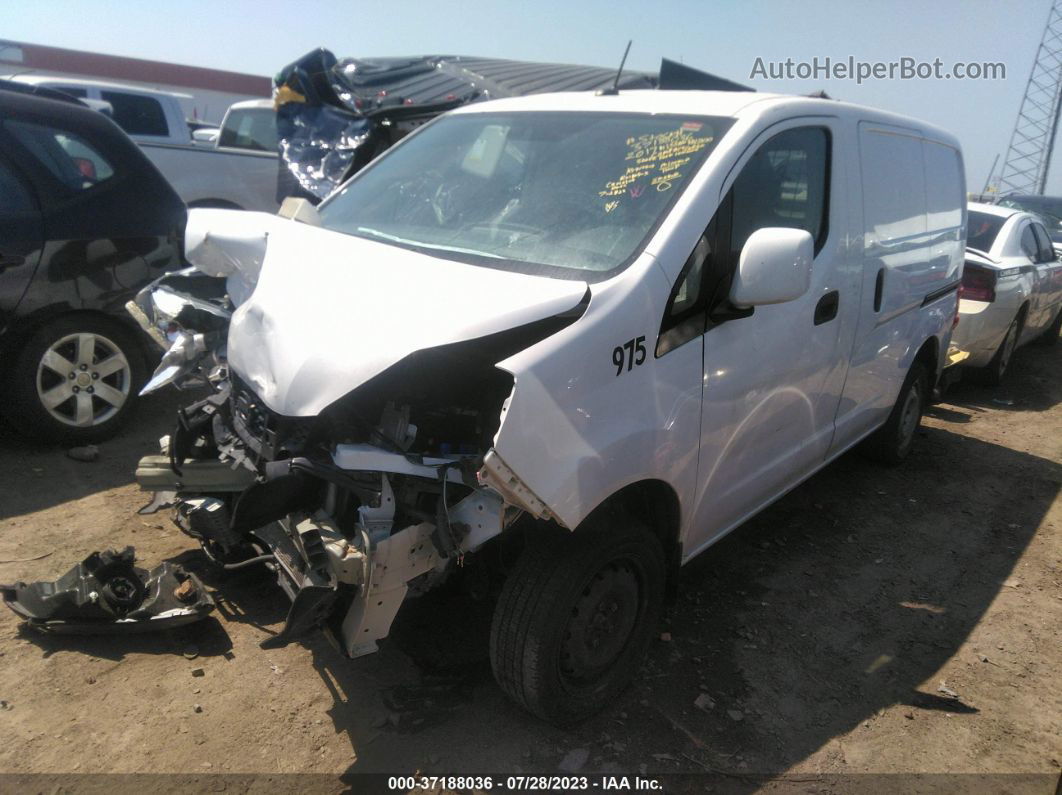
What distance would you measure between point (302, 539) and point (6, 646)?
1.44 metres

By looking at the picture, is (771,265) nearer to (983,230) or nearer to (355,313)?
(355,313)

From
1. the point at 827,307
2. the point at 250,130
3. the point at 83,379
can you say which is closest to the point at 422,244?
the point at 827,307

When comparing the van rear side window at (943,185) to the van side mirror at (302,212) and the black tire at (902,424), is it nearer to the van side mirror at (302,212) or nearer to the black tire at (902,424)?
the black tire at (902,424)

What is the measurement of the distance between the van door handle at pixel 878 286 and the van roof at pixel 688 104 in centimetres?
74

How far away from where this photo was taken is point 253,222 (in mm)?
3352

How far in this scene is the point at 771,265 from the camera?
8.66 feet

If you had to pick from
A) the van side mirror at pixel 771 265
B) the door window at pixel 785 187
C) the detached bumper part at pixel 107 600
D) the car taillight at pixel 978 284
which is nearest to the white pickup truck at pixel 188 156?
the detached bumper part at pixel 107 600


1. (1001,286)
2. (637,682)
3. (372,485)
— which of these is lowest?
(637,682)

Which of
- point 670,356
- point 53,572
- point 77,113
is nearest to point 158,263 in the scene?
point 77,113

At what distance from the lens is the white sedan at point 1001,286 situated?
7008 mm

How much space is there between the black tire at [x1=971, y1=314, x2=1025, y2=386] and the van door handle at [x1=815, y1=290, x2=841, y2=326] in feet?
16.2

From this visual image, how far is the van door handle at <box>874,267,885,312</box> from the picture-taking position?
3.84 meters

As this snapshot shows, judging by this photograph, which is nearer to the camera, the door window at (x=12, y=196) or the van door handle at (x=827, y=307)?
the van door handle at (x=827, y=307)

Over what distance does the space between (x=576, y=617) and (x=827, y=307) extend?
1.79 m
